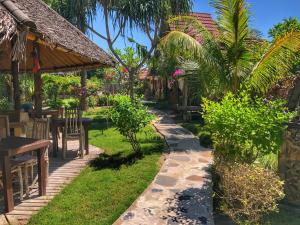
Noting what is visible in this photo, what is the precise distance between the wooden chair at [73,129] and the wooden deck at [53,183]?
32cm

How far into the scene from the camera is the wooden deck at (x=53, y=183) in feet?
15.8

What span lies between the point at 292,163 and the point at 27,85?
18668 mm

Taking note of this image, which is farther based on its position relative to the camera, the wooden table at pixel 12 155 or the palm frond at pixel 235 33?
the palm frond at pixel 235 33

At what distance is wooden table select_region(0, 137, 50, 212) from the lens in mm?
4832

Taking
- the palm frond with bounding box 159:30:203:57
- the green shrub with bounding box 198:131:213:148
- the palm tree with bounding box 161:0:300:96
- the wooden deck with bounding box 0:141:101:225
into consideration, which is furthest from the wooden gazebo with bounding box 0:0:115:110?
the green shrub with bounding box 198:131:213:148

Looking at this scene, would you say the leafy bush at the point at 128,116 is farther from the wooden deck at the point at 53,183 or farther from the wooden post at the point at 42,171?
the wooden post at the point at 42,171

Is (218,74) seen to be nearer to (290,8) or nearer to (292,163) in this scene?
(292,163)

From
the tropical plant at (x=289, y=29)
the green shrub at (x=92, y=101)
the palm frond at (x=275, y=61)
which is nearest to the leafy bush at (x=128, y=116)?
A: the palm frond at (x=275, y=61)

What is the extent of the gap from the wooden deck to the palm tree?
3496 mm

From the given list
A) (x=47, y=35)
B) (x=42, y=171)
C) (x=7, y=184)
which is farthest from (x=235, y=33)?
(x=7, y=184)

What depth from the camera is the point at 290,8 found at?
12914mm

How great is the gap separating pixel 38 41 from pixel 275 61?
16.3 ft

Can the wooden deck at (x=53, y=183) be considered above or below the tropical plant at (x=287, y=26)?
below

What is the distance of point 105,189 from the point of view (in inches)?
232
